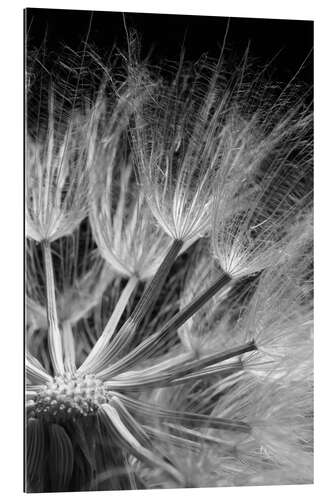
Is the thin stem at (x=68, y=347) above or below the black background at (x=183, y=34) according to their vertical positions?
below

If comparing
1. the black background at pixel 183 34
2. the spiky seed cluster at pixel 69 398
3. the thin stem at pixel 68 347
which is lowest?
the spiky seed cluster at pixel 69 398

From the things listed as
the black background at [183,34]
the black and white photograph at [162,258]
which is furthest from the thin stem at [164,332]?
the black background at [183,34]

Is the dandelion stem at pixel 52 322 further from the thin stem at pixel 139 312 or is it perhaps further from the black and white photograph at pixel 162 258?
the thin stem at pixel 139 312

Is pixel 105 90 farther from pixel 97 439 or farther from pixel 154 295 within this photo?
pixel 97 439

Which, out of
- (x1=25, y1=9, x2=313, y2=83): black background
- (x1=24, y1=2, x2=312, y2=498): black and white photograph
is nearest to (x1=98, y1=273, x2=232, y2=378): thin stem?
(x1=24, y1=2, x2=312, y2=498): black and white photograph

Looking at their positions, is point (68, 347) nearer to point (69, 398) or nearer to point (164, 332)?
point (69, 398)
